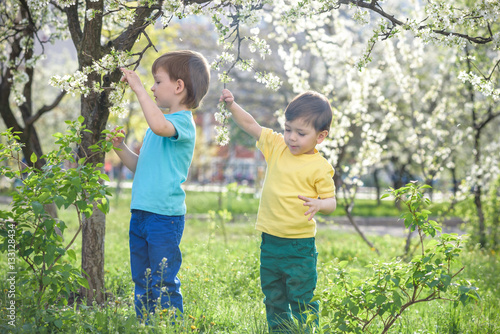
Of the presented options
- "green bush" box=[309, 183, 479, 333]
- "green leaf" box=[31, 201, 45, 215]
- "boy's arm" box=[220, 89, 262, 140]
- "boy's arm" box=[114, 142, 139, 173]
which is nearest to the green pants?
"green bush" box=[309, 183, 479, 333]

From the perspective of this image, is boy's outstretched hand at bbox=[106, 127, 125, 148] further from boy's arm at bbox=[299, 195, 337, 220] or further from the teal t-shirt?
boy's arm at bbox=[299, 195, 337, 220]

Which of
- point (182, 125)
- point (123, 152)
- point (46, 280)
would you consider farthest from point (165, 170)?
point (46, 280)

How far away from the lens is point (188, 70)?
9.55 ft

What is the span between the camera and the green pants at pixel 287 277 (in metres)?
2.78

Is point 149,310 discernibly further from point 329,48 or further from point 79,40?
point 329,48

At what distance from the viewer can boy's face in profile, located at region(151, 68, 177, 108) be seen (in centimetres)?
291

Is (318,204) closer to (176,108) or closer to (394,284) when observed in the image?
(394,284)

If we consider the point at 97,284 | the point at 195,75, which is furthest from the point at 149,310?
the point at 195,75

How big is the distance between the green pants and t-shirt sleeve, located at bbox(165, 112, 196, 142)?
758mm

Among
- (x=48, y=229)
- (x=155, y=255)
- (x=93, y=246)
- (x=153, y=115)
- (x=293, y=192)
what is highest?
(x=153, y=115)

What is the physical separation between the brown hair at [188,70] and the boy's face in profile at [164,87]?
23mm

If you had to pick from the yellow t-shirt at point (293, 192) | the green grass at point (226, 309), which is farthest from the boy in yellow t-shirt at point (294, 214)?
the green grass at point (226, 309)

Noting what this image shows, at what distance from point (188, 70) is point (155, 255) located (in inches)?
44.4

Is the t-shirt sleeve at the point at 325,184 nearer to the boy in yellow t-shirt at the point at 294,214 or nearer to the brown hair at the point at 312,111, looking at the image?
the boy in yellow t-shirt at the point at 294,214
